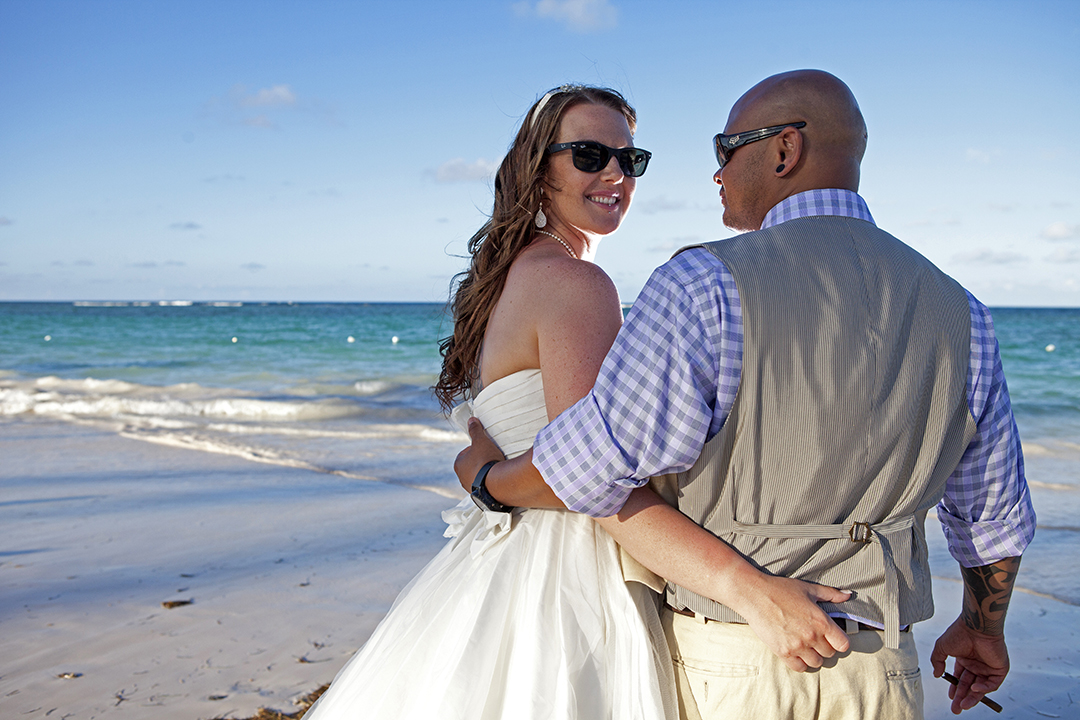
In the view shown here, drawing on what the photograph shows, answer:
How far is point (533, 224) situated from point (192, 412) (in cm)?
1154

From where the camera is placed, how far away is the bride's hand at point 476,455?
1949 millimetres

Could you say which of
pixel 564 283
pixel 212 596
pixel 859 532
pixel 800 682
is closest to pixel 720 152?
pixel 564 283

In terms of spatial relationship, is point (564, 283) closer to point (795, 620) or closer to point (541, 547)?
point (541, 547)

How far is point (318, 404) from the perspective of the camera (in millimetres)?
12852

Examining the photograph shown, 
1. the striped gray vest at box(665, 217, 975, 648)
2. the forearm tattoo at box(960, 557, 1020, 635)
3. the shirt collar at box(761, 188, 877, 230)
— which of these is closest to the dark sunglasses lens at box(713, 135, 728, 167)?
the shirt collar at box(761, 188, 877, 230)

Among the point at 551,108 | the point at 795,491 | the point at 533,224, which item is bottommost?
the point at 795,491

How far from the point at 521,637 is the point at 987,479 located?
1.05 m

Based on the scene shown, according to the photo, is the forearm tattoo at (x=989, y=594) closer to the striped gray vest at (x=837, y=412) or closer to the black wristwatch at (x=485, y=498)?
the striped gray vest at (x=837, y=412)

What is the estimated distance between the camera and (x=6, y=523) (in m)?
5.59

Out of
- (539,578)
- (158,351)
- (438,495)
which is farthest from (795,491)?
(158,351)

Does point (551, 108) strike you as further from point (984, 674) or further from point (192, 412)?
point (192, 412)

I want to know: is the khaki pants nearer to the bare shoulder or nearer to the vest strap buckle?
the vest strap buckle

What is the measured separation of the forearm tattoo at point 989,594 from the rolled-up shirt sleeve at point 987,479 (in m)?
0.03

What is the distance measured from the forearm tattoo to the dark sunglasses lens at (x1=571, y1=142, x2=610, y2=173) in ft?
4.51
